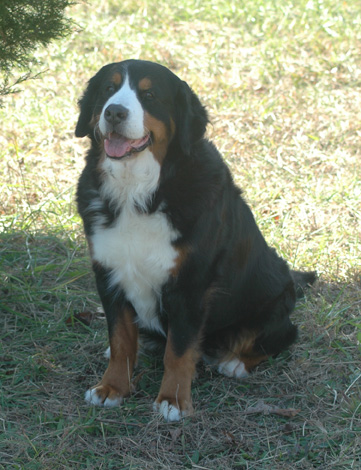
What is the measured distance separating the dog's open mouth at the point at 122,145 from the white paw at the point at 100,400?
1171mm

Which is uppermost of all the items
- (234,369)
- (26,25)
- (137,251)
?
(26,25)

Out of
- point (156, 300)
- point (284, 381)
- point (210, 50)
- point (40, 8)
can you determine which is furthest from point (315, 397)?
point (210, 50)

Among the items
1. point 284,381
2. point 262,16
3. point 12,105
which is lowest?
point 284,381

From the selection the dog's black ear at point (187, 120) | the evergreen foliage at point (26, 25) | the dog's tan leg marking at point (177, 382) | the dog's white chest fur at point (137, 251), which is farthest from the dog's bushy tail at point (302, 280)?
the evergreen foliage at point (26, 25)

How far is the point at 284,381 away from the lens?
3.50 meters

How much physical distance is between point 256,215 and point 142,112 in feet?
8.18

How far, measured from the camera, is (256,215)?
534 centimetres

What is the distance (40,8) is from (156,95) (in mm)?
1182

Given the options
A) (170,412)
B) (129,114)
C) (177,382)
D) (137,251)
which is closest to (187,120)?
(129,114)

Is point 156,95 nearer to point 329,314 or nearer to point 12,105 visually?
point 329,314

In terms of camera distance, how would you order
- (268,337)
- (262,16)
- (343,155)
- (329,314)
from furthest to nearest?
(262,16)
(343,155)
(329,314)
(268,337)

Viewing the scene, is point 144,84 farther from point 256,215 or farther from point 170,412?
point 256,215

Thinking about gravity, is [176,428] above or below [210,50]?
below

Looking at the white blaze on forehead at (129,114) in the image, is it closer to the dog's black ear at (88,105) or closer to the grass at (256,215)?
the dog's black ear at (88,105)
